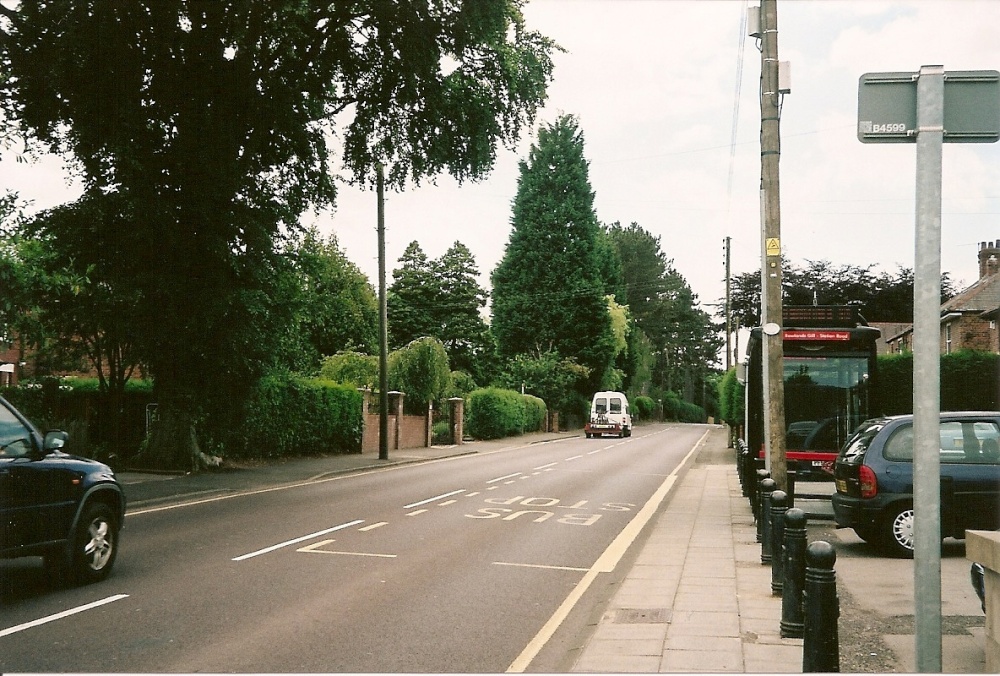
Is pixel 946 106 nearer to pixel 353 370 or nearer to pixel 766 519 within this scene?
pixel 766 519

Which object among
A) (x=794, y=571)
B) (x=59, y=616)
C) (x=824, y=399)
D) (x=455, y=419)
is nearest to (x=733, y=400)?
(x=455, y=419)

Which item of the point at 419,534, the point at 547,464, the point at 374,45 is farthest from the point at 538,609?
the point at 547,464

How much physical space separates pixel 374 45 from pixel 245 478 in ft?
32.2

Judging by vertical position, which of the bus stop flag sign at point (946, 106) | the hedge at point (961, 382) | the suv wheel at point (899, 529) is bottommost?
the suv wheel at point (899, 529)

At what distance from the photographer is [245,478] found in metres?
20.7

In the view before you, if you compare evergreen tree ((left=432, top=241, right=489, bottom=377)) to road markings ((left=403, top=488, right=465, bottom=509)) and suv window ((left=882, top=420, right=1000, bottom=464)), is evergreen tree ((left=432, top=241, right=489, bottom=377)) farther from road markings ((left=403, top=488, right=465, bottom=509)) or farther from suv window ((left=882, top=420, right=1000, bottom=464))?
suv window ((left=882, top=420, right=1000, bottom=464))

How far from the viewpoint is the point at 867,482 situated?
1087cm

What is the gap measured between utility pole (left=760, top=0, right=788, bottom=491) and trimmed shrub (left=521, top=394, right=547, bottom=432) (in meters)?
41.4

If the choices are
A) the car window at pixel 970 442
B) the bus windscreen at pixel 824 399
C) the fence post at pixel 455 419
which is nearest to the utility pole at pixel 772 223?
the car window at pixel 970 442

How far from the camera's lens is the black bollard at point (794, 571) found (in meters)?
6.50

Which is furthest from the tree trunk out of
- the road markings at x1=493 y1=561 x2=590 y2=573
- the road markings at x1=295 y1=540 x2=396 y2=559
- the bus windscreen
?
the road markings at x1=493 y1=561 x2=590 y2=573

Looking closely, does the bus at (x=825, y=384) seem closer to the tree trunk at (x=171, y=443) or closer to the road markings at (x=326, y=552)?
the road markings at (x=326, y=552)

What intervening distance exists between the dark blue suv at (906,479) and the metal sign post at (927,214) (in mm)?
6807

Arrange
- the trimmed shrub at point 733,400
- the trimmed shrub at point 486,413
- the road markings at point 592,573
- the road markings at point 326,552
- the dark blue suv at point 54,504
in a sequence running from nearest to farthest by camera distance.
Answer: the road markings at point 592,573, the dark blue suv at point 54,504, the road markings at point 326,552, the trimmed shrub at point 733,400, the trimmed shrub at point 486,413
